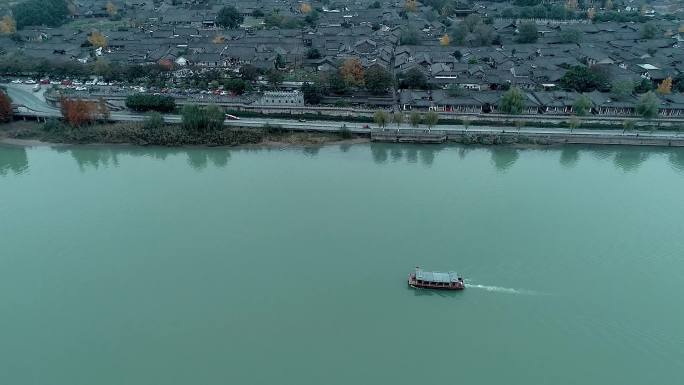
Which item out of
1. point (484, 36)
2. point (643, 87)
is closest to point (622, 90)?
point (643, 87)

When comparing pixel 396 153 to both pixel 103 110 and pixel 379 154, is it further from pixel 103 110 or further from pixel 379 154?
pixel 103 110

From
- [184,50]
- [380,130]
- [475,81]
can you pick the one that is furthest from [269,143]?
[184,50]

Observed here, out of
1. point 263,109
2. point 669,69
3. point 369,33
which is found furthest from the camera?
point 369,33

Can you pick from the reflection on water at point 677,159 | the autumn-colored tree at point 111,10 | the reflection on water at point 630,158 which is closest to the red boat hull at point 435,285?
the reflection on water at point 630,158

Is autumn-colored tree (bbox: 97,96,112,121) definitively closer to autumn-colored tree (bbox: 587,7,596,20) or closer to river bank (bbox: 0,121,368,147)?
river bank (bbox: 0,121,368,147)

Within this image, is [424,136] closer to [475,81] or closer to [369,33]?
[475,81]

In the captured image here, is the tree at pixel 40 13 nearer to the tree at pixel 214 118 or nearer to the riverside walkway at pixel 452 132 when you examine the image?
the riverside walkway at pixel 452 132
